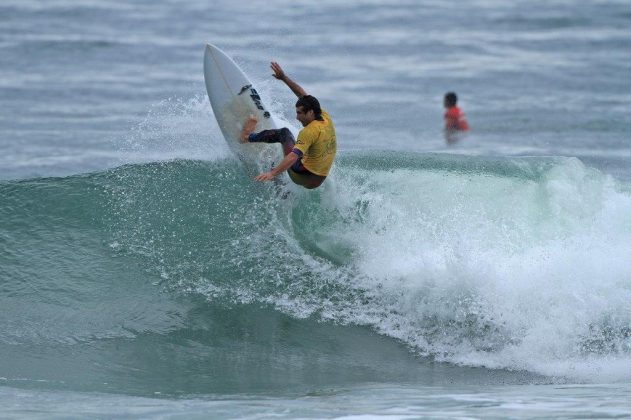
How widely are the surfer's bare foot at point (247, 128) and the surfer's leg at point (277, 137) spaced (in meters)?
0.58

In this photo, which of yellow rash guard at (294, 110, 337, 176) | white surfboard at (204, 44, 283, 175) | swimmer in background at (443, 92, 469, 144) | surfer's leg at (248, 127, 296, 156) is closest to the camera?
yellow rash guard at (294, 110, 337, 176)

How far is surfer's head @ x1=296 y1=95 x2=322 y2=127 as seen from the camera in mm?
9695

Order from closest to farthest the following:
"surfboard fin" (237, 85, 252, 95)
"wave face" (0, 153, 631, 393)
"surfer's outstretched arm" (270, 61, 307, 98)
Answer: "wave face" (0, 153, 631, 393) < "surfer's outstretched arm" (270, 61, 307, 98) < "surfboard fin" (237, 85, 252, 95)

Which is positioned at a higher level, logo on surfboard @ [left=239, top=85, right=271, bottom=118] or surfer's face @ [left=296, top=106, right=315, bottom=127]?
logo on surfboard @ [left=239, top=85, right=271, bottom=118]

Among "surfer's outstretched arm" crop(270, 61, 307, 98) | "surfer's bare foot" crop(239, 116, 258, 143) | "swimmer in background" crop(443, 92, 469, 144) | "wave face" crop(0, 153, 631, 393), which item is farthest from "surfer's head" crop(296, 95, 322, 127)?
"swimmer in background" crop(443, 92, 469, 144)

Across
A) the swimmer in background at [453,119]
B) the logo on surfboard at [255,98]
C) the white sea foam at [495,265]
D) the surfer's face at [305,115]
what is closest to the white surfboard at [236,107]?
the logo on surfboard at [255,98]

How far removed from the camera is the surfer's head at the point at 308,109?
31.8 feet

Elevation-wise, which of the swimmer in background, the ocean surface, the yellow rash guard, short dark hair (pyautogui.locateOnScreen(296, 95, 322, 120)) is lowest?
the ocean surface

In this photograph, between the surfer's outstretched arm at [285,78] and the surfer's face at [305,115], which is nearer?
the surfer's face at [305,115]

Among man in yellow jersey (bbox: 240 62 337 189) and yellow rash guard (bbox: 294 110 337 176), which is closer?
man in yellow jersey (bbox: 240 62 337 189)

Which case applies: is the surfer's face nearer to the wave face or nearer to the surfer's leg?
the surfer's leg

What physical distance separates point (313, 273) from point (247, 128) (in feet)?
6.54

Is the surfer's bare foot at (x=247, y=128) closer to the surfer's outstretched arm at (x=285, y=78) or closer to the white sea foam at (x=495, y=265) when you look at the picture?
the surfer's outstretched arm at (x=285, y=78)

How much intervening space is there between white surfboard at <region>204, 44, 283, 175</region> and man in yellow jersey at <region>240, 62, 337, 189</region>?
51 centimetres
